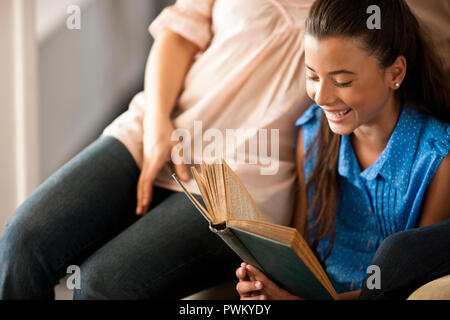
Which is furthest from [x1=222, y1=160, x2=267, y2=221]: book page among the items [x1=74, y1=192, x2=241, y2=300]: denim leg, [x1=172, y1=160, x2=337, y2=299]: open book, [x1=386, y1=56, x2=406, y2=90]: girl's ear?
[x1=386, y1=56, x2=406, y2=90]: girl's ear

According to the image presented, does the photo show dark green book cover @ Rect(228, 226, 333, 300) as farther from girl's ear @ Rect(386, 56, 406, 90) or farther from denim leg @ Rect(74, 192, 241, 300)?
girl's ear @ Rect(386, 56, 406, 90)

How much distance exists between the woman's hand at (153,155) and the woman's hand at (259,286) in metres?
0.29

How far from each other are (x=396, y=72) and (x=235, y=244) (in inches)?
15.9

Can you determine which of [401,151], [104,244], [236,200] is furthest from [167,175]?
[401,151]

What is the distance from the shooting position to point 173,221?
115cm

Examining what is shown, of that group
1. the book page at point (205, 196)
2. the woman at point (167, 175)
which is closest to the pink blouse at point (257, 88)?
the woman at point (167, 175)

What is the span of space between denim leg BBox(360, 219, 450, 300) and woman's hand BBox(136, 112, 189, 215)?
461 millimetres

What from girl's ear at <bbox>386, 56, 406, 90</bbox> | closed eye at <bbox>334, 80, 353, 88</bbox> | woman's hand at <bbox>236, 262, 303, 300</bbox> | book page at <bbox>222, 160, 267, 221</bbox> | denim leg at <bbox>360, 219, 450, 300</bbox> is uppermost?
girl's ear at <bbox>386, 56, 406, 90</bbox>

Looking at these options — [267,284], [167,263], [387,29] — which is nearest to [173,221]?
[167,263]

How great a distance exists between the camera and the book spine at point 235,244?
0.86m

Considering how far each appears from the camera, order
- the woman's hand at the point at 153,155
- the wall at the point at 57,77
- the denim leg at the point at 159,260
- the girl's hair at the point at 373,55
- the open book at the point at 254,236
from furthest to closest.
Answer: the wall at the point at 57,77 → the woman's hand at the point at 153,155 → the denim leg at the point at 159,260 → the girl's hair at the point at 373,55 → the open book at the point at 254,236

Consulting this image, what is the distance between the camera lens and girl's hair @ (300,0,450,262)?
38.2 inches

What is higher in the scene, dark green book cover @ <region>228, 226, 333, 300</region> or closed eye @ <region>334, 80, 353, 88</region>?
closed eye @ <region>334, 80, 353, 88</region>

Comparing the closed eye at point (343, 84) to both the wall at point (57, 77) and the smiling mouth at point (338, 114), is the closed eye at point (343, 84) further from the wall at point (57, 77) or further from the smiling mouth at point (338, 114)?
the wall at point (57, 77)
